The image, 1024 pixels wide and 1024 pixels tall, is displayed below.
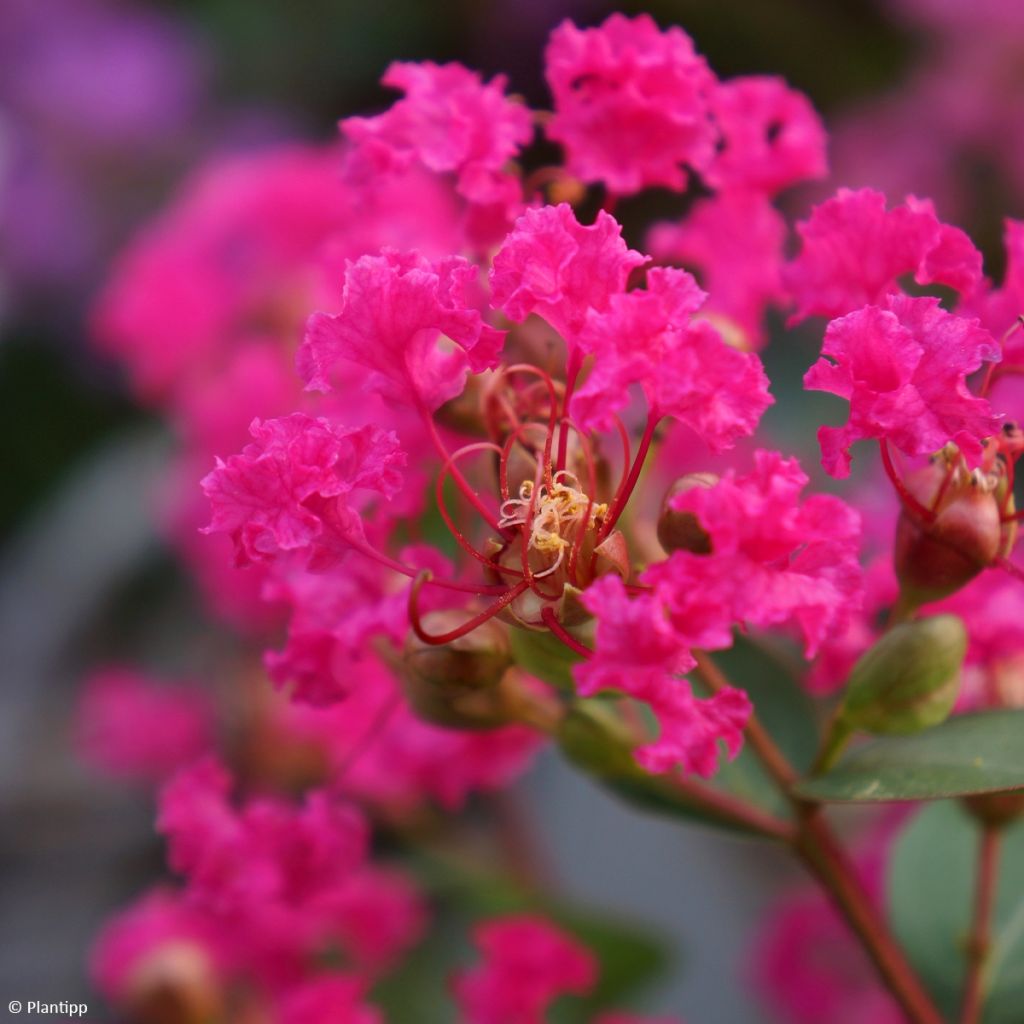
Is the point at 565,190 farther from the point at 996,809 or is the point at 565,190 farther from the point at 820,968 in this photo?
the point at 820,968

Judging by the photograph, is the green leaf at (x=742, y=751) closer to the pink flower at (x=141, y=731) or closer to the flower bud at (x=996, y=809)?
the flower bud at (x=996, y=809)

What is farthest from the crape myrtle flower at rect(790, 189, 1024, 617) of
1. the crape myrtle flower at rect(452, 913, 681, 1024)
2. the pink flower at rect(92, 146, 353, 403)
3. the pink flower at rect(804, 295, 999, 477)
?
the pink flower at rect(92, 146, 353, 403)

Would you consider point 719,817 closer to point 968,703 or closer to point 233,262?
point 968,703

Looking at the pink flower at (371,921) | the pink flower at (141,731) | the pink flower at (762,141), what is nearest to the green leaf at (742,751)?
the pink flower at (762,141)

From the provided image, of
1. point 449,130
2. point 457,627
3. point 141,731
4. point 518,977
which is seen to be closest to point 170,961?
point 518,977

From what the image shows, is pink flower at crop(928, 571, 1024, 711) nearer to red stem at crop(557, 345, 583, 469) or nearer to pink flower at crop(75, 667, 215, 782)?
red stem at crop(557, 345, 583, 469)

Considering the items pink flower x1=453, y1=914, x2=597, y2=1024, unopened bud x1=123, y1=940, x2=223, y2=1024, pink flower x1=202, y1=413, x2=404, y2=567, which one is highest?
pink flower x1=202, y1=413, x2=404, y2=567
